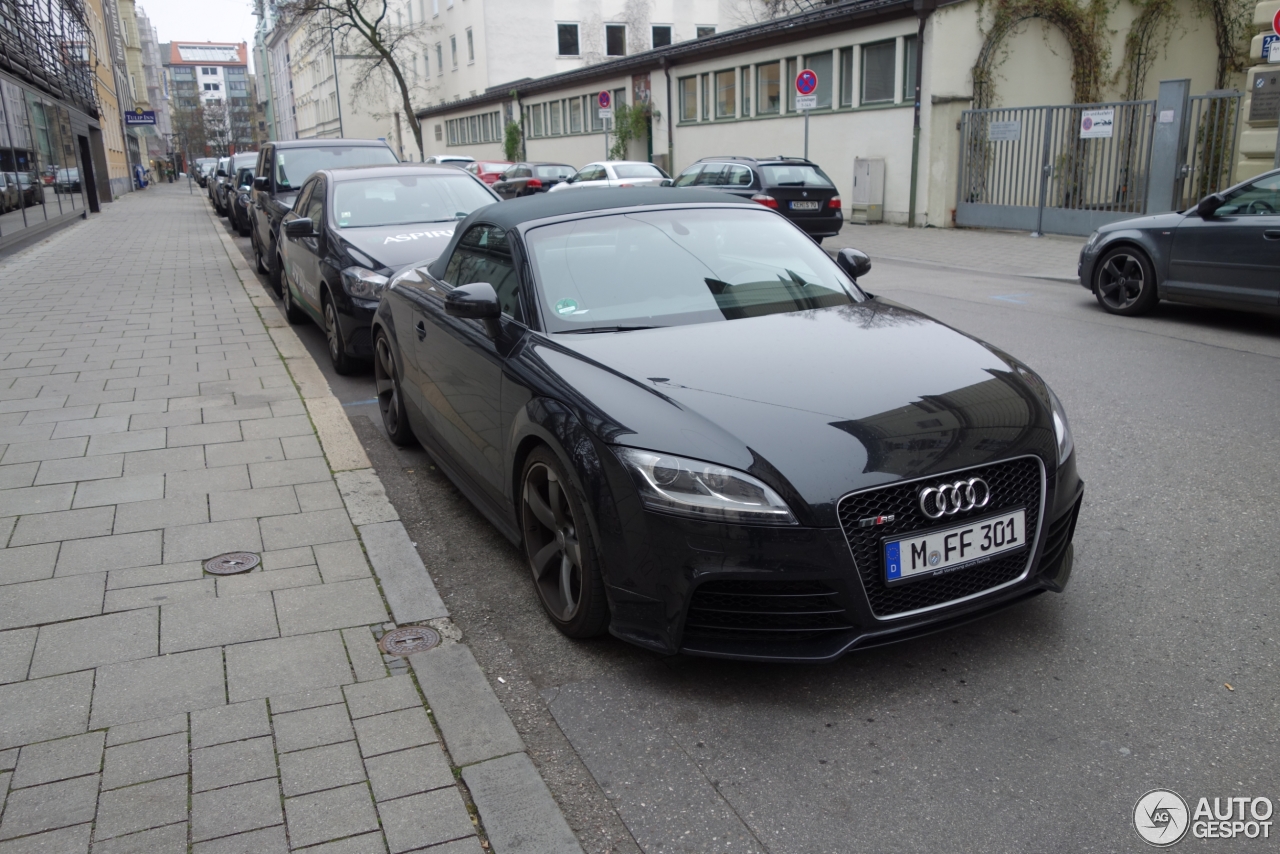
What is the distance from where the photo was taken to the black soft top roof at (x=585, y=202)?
460cm

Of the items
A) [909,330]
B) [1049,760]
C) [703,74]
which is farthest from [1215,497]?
[703,74]

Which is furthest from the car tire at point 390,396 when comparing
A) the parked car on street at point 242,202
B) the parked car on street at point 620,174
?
the parked car on street at point 620,174

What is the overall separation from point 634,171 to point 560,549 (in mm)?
19584

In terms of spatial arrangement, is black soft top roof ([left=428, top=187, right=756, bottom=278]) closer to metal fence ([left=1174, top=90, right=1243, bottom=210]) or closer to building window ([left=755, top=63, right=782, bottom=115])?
metal fence ([left=1174, top=90, right=1243, bottom=210])

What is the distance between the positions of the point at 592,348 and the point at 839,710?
154 cm

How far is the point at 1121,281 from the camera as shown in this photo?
10.2 metres

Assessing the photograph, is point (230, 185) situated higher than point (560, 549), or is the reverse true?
point (230, 185)

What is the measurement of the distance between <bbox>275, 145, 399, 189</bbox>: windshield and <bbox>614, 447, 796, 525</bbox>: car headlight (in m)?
11.2

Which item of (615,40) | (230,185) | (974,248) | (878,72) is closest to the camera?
(974,248)

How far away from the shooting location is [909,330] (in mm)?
4008

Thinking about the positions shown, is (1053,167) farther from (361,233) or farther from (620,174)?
(361,233)

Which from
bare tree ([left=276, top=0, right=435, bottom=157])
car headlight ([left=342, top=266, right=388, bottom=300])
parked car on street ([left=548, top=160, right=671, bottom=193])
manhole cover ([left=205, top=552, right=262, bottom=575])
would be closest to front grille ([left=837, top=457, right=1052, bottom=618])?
manhole cover ([left=205, top=552, right=262, bottom=575])

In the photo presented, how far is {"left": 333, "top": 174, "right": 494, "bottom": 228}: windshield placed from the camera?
349 inches

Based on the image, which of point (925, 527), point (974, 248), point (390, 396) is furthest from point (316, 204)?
point (974, 248)
